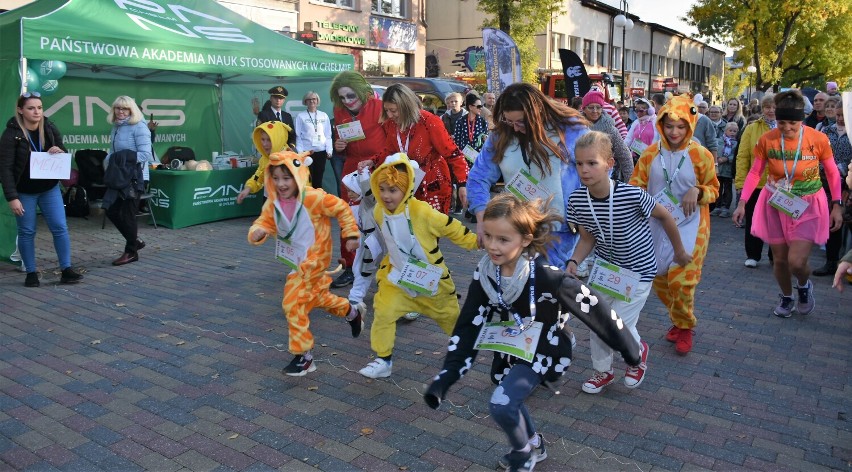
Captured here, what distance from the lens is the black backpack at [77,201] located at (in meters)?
11.4

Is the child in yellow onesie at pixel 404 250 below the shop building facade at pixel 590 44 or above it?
below

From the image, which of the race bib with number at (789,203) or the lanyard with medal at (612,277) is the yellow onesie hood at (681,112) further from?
the race bib with number at (789,203)

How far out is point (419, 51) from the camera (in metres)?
33.6

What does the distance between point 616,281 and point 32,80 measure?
274 inches

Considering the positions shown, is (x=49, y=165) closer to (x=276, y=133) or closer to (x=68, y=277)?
(x=68, y=277)

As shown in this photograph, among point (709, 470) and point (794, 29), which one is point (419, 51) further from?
point (709, 470)

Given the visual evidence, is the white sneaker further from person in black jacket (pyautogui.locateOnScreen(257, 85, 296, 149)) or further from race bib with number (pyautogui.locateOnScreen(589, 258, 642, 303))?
person in black jacket (pyautogui.locateOnScreen(257, 85, 296, 149))

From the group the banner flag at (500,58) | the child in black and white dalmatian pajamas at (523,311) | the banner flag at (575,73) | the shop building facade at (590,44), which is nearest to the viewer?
the child in black and white dalmatian pajamas at (523,311)

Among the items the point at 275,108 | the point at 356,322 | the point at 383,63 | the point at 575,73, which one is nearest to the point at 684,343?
the point at 356,322

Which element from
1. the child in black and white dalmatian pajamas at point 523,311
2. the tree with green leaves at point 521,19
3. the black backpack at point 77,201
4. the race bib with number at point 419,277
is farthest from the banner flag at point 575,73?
the tree with green leaves at point 521,19

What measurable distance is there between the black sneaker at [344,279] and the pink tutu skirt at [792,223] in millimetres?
3781

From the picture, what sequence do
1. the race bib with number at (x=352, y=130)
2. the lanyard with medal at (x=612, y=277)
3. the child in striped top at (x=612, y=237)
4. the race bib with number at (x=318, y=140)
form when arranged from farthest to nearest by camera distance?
the race bib with number at (x=318, y=140), the race bib with number at (x=352, y=130), the lanyard with medal at (x=612, y=277), the child in striped top at (x=612, y=237)

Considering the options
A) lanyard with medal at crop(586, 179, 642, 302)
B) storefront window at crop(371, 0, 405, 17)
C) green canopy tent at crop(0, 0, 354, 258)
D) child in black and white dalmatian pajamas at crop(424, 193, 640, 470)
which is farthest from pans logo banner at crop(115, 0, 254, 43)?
storefront window at crop(371, 0, 405, 17)

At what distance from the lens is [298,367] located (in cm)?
466
